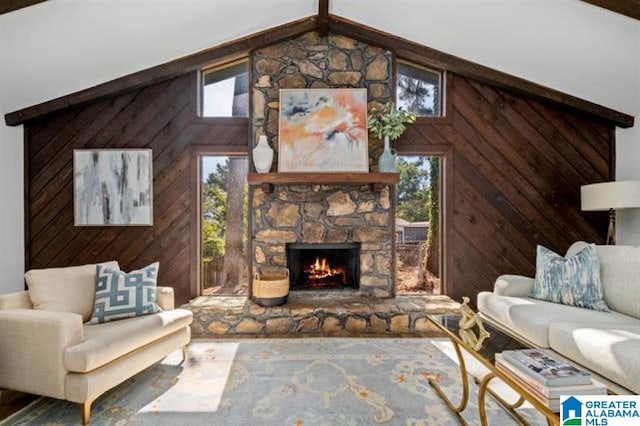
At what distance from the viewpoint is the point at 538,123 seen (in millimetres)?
4023

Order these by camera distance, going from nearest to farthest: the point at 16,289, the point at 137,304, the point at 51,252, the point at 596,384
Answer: the point at 596,384 → the point at 137,304 → the point at 16,289 → the point at 51,252

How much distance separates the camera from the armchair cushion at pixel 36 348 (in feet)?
6.32

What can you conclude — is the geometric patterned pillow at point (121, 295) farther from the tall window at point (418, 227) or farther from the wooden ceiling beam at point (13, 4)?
the tall window at point (418, 227)

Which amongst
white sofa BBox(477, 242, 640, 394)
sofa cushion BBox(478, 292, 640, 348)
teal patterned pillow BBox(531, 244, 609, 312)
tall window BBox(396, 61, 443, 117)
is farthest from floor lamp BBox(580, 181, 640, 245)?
tall window BBox(396, 61, 443, 117)

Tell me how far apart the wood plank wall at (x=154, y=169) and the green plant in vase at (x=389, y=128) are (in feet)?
5.25

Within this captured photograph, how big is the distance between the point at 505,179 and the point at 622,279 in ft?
5.74

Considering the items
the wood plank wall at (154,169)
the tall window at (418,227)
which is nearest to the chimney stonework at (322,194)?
the tall window at (418,227)

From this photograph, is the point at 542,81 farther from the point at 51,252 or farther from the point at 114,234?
the point at 51,252

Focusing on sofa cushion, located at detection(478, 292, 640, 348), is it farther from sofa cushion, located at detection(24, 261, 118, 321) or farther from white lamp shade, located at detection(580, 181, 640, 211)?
sofa cushion, located at detection(24, 261, 118, 321)

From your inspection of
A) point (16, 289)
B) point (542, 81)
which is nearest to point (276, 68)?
point (542, 81)

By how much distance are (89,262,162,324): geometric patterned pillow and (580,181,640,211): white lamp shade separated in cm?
430

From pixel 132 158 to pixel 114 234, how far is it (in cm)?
94

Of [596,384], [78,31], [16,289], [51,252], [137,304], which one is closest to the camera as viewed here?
[596,384]

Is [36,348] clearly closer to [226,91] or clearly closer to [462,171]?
[226,91]
